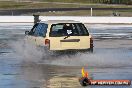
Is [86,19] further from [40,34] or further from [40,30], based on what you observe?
[40,34]

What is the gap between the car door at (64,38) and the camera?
19.1 meters

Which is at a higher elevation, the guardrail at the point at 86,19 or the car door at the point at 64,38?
the car door at the point at 64,38

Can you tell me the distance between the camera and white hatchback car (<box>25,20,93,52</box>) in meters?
19.1

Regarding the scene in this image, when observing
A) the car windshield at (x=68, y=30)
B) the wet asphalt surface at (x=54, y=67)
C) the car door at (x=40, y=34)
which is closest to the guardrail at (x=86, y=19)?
the wet asphalt surface at (x=54, y=67)

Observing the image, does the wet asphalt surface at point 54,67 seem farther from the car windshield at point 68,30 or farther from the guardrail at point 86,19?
the guardrail at point 86,19

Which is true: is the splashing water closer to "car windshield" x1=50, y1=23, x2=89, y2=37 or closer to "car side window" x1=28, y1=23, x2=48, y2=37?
"car side window" x1=28, y1=23, x2=48, y2=37

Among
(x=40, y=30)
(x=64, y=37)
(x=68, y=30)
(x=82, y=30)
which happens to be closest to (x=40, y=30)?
(x=40, y=30)

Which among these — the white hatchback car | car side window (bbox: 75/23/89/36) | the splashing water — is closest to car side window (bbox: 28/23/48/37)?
the white hatchback car

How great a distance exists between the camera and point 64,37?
62.8 ft

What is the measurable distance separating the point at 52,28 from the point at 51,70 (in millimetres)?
2814

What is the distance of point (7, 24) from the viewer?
1870 inches

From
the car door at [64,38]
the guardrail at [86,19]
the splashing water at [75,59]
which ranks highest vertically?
the car door at [64,38]

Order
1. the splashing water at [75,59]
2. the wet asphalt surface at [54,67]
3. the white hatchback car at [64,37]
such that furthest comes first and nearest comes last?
the white hatchback car at [64,37]
the splashing water at [75,59]
the wet asphalt surface at [54,67]

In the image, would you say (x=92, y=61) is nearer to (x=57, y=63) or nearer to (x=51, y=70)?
(x=57, y=63)
